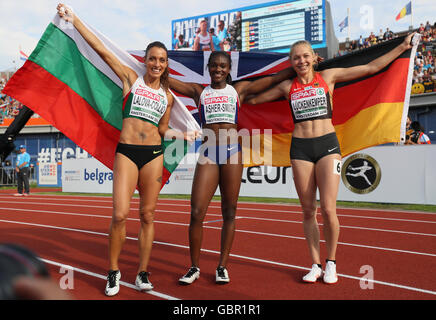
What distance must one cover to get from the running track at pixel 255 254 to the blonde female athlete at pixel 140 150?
0.45m

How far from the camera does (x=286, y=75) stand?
4078mm

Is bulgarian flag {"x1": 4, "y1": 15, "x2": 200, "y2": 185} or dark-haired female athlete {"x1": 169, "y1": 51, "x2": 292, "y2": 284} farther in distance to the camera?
bulgarian flag {"x1": 4, "y1": 15, "x2": 200, "y2": 185}

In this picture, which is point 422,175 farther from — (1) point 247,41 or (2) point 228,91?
(1) point 247,41

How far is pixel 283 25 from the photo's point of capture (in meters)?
28.6

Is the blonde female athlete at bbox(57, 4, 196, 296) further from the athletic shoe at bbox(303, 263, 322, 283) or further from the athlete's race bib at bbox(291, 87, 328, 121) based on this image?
the athletic shoe at bbox(303, 263, 322, 283)

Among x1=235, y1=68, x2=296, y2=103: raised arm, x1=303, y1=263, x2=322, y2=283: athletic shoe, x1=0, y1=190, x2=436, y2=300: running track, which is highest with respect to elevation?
x1=235, y1=68, x2=296, y2=103: raised arm

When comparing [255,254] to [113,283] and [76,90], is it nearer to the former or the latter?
[113,283]

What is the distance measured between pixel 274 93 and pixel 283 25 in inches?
1058

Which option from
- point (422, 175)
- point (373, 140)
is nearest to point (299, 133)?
point (373, 140)

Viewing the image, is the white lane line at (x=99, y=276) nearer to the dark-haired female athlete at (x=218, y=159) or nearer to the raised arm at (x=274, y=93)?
the dark-haired female athlete at (x=218, y=159)

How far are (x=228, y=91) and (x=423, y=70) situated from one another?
23.2 m

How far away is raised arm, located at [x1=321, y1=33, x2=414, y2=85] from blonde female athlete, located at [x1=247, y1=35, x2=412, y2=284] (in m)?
0.10

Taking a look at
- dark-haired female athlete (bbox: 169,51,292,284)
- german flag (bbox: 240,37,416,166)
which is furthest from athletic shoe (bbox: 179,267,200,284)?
german flag (bbox: 240,37,416,166)

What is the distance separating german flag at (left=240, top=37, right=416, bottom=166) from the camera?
4.32 metres
